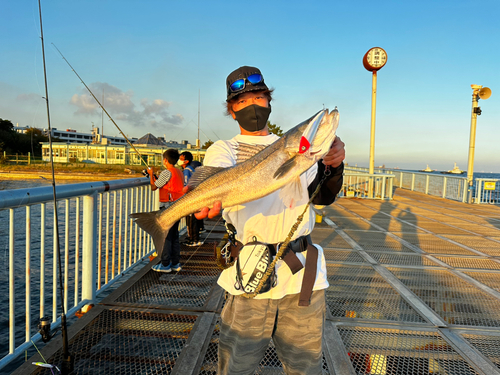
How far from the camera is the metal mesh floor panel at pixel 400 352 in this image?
2768 mm

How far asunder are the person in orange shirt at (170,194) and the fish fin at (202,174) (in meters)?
3.13

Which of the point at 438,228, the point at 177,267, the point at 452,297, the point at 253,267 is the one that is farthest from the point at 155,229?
the point at 438,228

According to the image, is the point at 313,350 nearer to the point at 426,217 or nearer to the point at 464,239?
the point at 464,239

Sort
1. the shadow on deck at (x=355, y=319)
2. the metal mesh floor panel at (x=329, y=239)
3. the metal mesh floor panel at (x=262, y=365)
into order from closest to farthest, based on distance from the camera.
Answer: the metal mesh floor panel at (x=262, y=365)
the shadow on deck at (x=355, y=319)
the metal mesh floor panel at (x=329, y=239)

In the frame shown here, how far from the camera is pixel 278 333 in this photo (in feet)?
6.56

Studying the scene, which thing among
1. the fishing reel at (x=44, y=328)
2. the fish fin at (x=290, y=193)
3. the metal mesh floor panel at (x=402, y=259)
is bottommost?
the metal mesh floor panel at (x=402, y=259)

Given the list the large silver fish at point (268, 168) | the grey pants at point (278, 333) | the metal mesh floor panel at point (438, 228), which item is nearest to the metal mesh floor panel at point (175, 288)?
the grey pants at point (278, 333)

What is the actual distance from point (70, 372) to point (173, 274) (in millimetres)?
2625

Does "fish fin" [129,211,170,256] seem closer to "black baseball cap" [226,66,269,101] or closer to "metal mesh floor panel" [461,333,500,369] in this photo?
"black baseball cap" [226,66,269,101]

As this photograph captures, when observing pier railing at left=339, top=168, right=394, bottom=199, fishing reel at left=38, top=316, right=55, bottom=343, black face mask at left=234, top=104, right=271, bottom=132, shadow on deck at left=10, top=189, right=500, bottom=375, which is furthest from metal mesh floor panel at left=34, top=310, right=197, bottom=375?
pier railing at left=339, top=168, right=394, bottom=199

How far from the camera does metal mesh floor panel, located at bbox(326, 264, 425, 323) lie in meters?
3.73

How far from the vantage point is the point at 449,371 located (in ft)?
8.89

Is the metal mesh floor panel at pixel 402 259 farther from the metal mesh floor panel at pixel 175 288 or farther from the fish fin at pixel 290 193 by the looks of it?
the fish fin at pixel 290 193

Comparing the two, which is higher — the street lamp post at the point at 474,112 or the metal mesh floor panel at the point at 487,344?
the street lamp post at the point at 474,112
